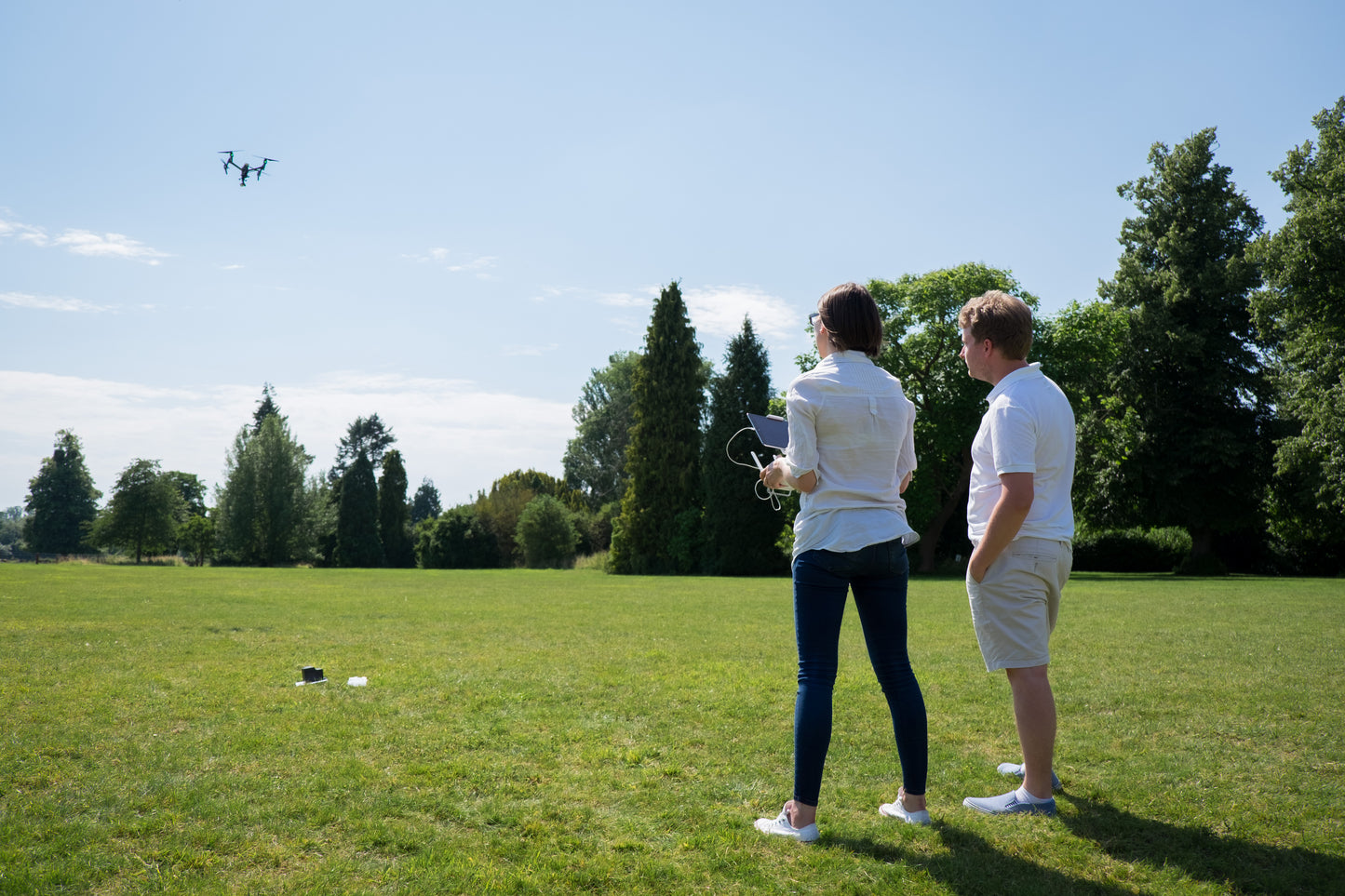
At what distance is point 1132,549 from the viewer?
39125mm

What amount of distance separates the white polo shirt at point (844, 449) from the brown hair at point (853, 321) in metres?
0.13

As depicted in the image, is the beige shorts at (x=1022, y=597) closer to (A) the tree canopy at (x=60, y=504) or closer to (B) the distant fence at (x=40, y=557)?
(B) the distant fence at (x=40, y=557)

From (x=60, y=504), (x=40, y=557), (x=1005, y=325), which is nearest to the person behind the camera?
(x=1005, y=325)

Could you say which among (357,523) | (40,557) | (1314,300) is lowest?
(40,557)

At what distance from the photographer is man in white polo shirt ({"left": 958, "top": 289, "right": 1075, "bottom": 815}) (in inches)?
139

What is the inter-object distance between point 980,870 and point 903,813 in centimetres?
58

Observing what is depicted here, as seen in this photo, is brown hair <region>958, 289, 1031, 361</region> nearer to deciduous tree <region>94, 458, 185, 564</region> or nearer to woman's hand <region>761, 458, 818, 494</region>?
woman's hand <region>761, 458, 818, 494</region>

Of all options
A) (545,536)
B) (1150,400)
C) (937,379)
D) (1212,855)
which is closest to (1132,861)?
(1212,855)

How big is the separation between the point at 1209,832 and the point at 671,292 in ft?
128

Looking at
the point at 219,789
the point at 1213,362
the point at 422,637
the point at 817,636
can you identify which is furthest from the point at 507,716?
the point at 1213,362

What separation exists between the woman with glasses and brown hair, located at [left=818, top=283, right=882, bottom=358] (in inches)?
0.5

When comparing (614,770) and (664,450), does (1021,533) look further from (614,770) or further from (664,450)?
(664,450)

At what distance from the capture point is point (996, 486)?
12.1 feet

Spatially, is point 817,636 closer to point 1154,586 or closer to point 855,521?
point 855,521
